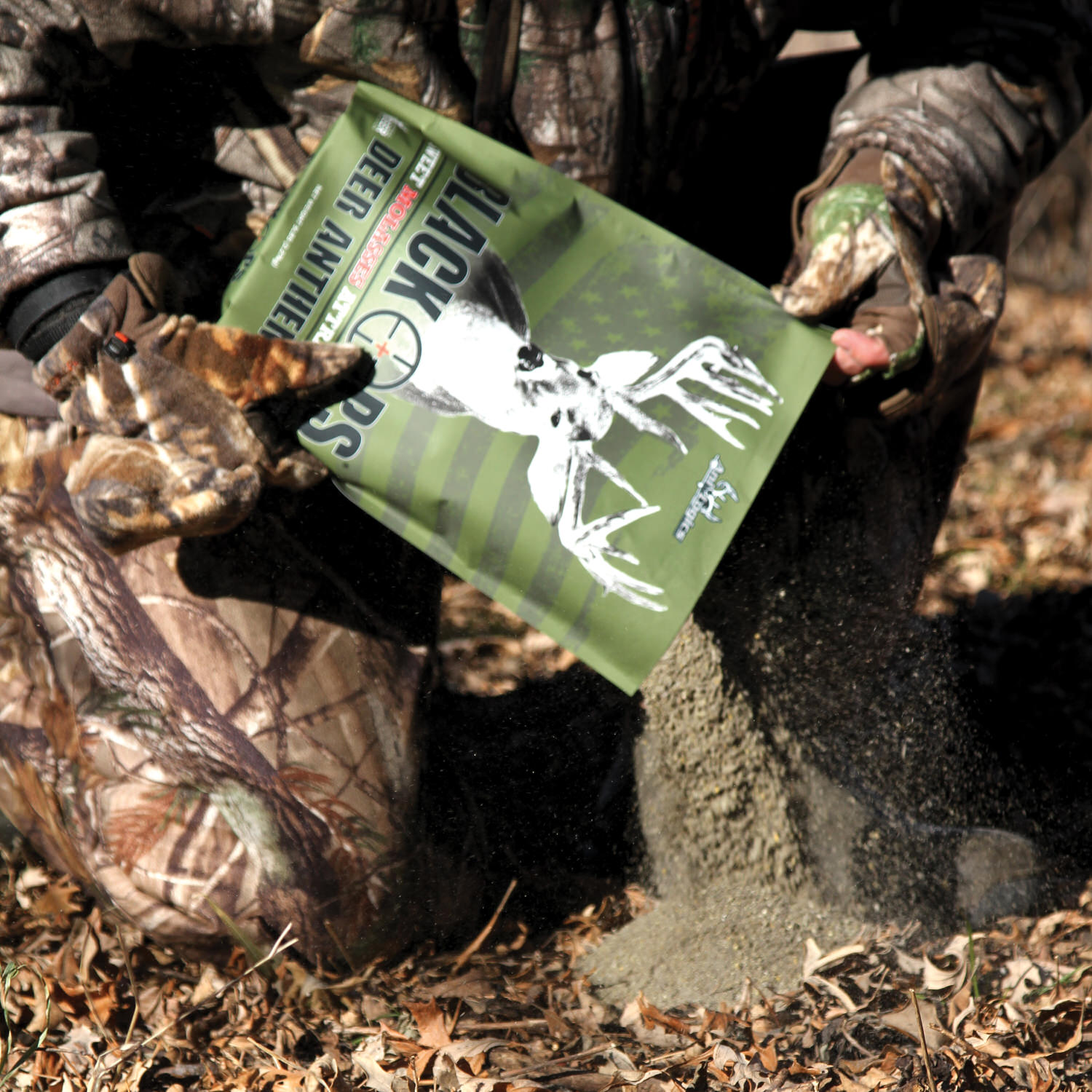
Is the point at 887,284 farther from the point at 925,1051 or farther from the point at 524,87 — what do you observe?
the point at 925,1051

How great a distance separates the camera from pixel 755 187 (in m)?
2.21

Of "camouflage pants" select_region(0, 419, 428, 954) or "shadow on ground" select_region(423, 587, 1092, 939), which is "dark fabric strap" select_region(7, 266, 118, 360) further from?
"shadow on ground" select_region(423, 587, 1092, 939)

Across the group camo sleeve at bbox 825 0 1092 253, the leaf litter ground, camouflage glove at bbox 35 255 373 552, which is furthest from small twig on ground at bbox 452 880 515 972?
camo sleeve at bbox 825 0 1092 253

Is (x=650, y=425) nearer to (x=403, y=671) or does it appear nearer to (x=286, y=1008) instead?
(x=403, y=671)

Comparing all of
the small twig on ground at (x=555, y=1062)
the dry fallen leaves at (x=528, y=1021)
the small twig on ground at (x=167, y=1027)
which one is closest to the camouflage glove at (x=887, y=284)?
the dry fallen leaves at (x=528, y=1021)

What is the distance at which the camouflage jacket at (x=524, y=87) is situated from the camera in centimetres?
146

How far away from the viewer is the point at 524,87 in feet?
5.56

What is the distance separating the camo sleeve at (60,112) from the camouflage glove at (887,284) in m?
0.93

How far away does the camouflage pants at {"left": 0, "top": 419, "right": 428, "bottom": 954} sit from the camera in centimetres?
179

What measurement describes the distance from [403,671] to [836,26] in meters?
1.58

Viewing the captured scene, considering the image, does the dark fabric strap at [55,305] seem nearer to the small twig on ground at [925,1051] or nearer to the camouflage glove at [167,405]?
the camouflage glove at [167,405]

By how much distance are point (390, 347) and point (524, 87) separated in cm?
56

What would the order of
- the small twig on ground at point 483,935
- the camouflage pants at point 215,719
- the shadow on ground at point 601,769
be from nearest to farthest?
the camouflage pants at point 215,719, the small twig on ground at point 483,935, the shadow on ground at point 601,769

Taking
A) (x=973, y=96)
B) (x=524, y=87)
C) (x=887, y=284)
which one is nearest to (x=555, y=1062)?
(x=887, y=284)
